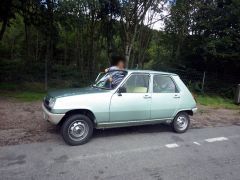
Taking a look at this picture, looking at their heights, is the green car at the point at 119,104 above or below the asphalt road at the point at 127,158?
above

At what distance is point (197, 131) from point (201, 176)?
2.95m

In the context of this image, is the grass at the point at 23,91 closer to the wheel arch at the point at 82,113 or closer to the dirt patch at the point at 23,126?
the dirt patch at the point at 23,126

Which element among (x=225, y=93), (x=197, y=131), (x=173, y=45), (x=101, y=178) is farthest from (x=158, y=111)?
(x=173, y=45)

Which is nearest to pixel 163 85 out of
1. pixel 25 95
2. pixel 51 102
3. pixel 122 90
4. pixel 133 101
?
pixel 133 101

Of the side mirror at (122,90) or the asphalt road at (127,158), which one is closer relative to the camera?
the asphalt road at (127,158)

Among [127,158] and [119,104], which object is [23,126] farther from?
[127,158]

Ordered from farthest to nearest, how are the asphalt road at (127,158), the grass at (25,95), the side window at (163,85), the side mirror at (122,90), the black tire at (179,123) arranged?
1. the grass at (25,95)
2. the black tire at (179,123)
3. the side window at (163,85)
4. the side mirror at (122,90)
5. the asphalt road at (127,158)

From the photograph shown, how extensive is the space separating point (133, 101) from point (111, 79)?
0.78 metres

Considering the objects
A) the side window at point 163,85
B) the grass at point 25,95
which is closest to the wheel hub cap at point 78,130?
the side window at point 163,85

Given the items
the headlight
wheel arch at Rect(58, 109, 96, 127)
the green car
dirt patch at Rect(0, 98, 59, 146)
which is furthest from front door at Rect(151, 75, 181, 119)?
dirt patch at Rect(0, 98, 59, 146)

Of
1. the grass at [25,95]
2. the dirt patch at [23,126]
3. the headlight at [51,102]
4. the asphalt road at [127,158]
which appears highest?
the headlight at [51,102]

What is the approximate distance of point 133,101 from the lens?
17.6 ft

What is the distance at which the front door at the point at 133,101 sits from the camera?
516 centimetres

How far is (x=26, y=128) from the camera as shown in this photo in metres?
5.81
